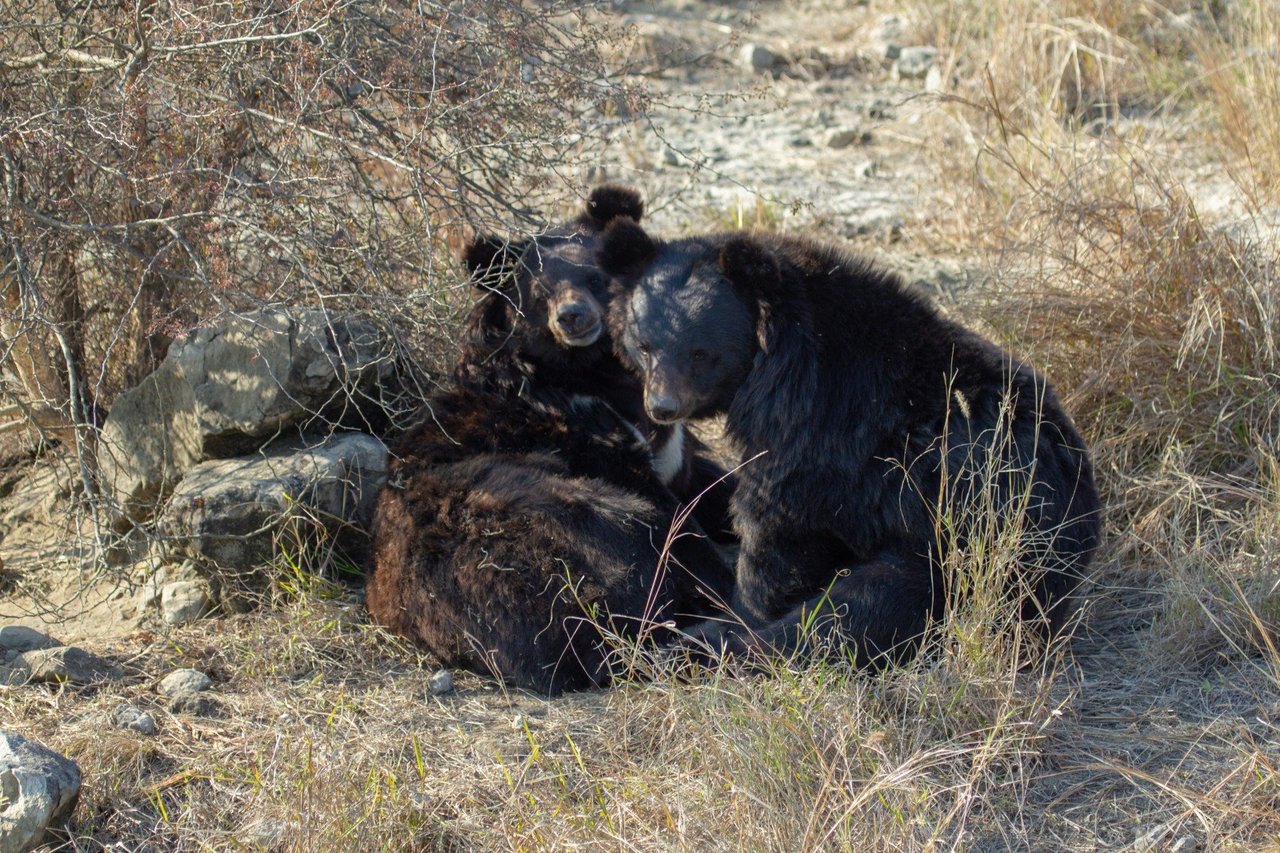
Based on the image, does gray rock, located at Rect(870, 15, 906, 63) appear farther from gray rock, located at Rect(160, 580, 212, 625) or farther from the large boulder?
gray rock, located at Rect(160, 580, 212, 625)

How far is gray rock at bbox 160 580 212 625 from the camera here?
4.95m

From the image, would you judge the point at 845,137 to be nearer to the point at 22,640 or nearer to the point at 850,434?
the point at 850,434

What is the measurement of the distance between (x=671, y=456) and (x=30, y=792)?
108 inches

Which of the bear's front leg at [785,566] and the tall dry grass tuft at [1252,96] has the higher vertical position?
the tall dry grass tuft at [1252,96]

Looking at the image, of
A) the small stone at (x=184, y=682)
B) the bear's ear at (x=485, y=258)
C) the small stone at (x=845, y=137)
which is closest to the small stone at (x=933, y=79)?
the small stone at (x=845, y=137)

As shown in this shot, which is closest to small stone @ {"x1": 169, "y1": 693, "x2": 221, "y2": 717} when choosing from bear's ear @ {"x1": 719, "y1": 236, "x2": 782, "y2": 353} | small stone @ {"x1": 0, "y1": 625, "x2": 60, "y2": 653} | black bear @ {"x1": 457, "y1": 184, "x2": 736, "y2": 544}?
small stone @ {"x1": 0, "y1": 625, "x2": 60, "y2": 653}

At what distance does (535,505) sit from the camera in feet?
14.7

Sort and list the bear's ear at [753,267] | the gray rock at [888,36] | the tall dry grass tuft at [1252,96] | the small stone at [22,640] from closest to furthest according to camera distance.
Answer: the bear's ear at [753,267] → the small stone at [22,640] → the tall dry grass tuft at [1252,96] → the gray rock at [888,36]

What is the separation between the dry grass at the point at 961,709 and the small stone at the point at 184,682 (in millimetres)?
58

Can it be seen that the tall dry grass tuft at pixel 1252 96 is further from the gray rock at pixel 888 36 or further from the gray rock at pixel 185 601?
the gray rock at pixel 185 601

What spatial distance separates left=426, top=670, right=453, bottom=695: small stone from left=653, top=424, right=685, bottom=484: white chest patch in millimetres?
1291

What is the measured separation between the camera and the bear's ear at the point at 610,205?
5.15 meters

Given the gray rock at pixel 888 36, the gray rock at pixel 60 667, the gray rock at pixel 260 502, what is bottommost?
the gray rock at pixel 60 667

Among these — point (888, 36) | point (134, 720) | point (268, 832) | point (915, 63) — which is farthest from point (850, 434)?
point (888, 36)
